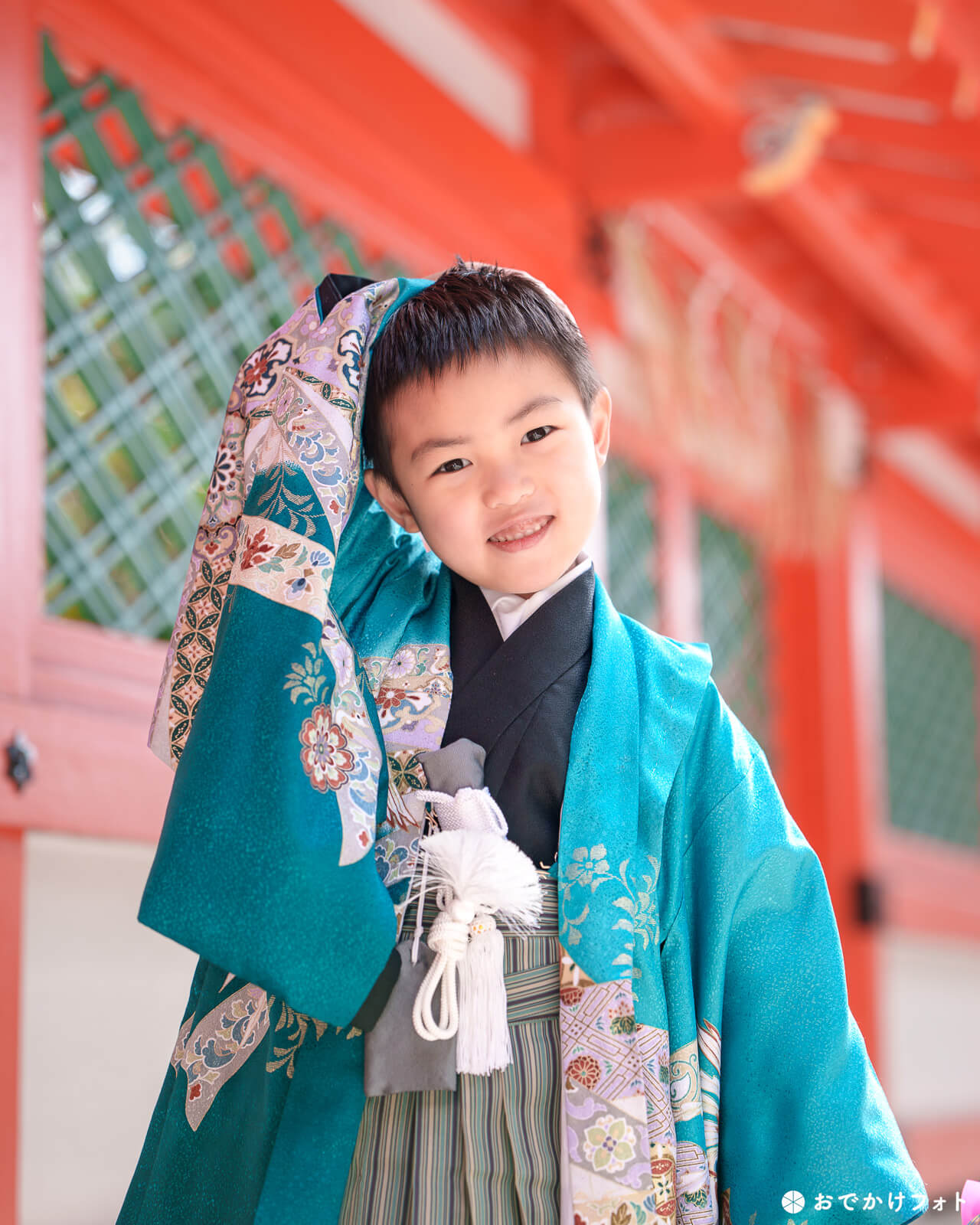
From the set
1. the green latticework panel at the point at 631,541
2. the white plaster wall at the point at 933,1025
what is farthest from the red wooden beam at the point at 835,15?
the white plaster wall at the point at 933,1025

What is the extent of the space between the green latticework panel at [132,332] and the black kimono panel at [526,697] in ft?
3.82

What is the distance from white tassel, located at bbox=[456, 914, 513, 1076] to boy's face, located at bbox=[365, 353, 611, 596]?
43 cm

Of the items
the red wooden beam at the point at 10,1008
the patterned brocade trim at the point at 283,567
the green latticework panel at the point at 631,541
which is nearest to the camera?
the patterned brocade trim at the point at 283,567

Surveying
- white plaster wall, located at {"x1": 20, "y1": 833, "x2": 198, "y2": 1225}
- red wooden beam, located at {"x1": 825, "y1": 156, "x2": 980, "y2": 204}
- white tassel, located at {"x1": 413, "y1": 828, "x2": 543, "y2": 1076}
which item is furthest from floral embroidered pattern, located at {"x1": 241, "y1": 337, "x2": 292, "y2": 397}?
red wooden beam, located at {"x1": 825, "y1": 156, "x2": 980, "y2": 204}

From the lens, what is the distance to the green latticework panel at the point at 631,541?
4.60 m

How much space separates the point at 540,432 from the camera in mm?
1656

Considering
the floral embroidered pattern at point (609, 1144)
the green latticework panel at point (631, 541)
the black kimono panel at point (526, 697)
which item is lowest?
the floral embroidered pattern at point (609, 1144)

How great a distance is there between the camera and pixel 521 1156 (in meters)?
1.46

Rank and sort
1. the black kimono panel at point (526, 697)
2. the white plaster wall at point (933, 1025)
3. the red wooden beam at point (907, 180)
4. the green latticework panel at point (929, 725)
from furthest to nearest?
the green latticework panel at point (929, 725) → the white plaster wall at point (933, 1025) → the red wooden beam at point (907, 180) → the black kimono panel at point (526, 697)

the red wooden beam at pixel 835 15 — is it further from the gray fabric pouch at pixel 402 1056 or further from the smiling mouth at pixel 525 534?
the gray fabric pouch at pixel 402 1056

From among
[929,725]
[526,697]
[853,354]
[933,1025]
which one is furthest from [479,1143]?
[929,725]

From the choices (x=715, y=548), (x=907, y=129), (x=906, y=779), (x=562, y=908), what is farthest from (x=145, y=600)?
(x=906, y=779)

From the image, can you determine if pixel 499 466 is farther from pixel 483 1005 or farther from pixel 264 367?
pixel 483 1005

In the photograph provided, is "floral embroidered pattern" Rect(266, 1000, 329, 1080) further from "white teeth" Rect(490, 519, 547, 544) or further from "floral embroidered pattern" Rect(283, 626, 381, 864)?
"white teeth" Rect(490, 519, 547, 544)
